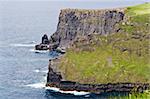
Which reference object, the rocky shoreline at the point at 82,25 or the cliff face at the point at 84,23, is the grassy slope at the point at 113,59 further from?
the cliff face at the point at 84,23

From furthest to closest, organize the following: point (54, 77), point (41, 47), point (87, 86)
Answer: point (41, 47), point (54, 77), point (87, 86)

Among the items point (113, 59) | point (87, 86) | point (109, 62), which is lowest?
point (87, 86)

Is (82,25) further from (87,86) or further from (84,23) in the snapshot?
(87,86)

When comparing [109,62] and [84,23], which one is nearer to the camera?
[109,62]

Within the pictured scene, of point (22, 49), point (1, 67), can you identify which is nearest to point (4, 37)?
point (22, 49)

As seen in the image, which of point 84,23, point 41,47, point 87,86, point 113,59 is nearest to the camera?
point 87,86

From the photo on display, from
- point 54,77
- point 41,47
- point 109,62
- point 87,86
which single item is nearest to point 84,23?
point 41,47

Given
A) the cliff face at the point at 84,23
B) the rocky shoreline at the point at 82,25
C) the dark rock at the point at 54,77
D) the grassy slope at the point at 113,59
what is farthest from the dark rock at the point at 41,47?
the dark rock at the point at 54,77
